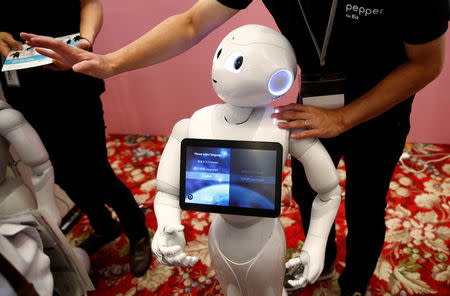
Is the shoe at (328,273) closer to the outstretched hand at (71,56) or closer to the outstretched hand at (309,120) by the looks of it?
the outstretched hand at (309,120)

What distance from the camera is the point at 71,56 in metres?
0.81

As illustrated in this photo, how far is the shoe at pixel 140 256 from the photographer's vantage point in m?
1.48

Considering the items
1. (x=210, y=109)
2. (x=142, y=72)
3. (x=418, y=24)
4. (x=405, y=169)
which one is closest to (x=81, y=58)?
(x=210, y=109)

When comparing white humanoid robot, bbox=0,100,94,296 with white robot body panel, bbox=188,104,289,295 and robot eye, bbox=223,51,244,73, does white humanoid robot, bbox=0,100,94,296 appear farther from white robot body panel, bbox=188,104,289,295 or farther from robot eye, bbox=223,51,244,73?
robot eye, bbox=223,51,244,73

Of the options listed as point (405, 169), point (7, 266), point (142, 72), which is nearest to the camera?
point (7, 266)

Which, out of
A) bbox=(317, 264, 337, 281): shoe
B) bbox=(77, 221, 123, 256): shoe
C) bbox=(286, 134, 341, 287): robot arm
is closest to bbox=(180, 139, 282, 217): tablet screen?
bbox=(286, 134, 341, 287): robot arm

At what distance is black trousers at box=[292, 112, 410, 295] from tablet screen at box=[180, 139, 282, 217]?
1.13 ft

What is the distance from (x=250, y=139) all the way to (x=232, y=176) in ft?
0.32

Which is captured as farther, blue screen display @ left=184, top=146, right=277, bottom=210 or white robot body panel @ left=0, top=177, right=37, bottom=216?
white robot body panel @ left=0, top=177, right=37, bottom=216

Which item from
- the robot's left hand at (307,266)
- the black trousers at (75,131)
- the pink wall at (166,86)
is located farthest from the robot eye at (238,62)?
the pink wall at (166,86)

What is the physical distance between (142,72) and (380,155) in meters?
1.75

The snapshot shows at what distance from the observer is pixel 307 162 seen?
77 centimetres

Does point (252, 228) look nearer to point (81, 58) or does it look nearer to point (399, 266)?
point (81, 58)

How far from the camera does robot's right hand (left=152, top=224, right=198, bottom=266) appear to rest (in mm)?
721
